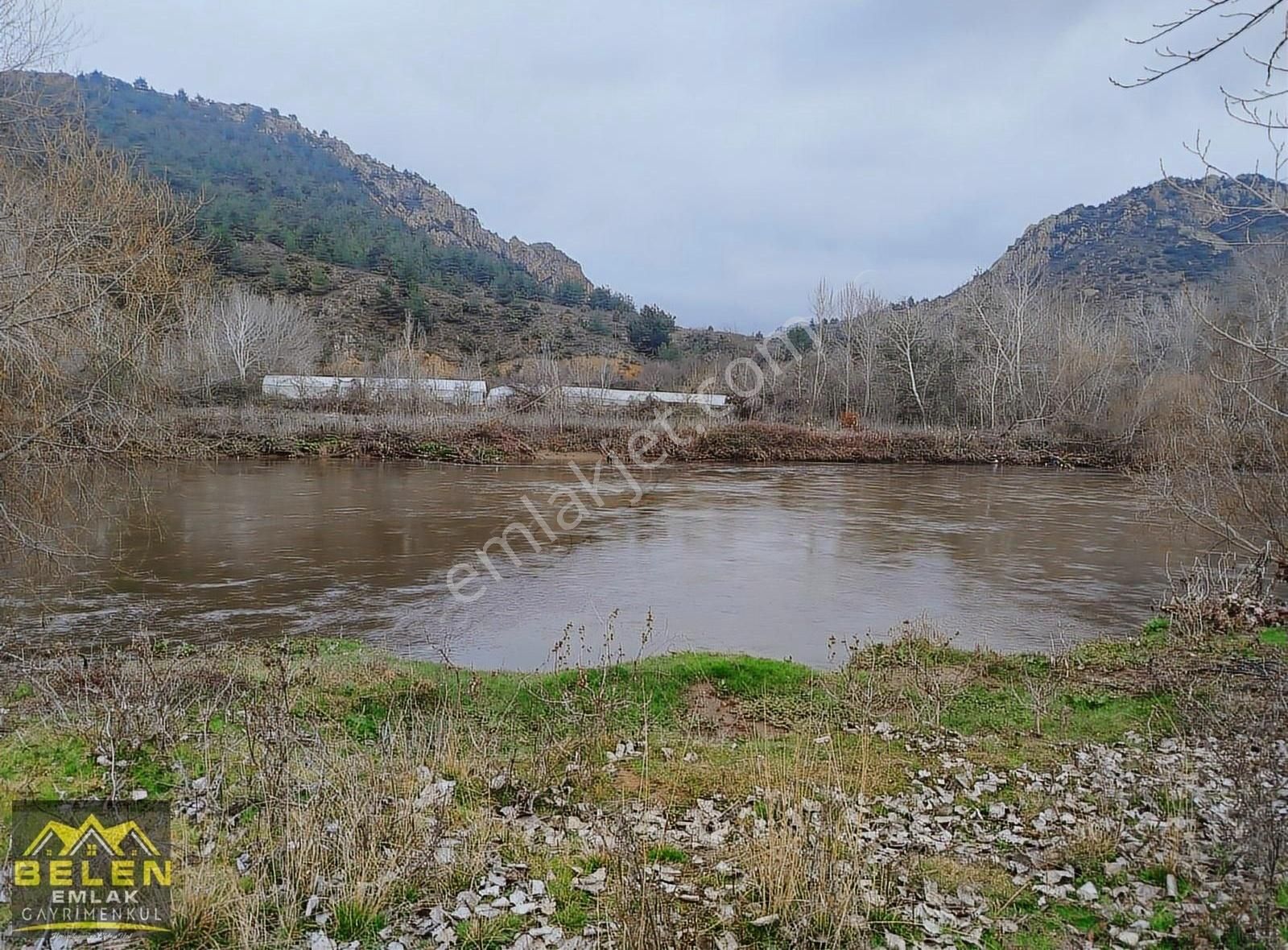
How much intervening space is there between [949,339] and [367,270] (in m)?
51.7

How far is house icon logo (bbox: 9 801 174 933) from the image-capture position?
141 inches

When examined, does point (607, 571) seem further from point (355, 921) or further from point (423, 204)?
point (423, 204)

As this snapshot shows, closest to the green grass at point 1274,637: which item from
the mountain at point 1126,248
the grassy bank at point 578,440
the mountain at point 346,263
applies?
the grassy bank at point 578,440

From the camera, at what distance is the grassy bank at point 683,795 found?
148 inches

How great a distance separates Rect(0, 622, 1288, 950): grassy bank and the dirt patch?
0.03 m

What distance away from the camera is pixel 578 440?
3841 cm

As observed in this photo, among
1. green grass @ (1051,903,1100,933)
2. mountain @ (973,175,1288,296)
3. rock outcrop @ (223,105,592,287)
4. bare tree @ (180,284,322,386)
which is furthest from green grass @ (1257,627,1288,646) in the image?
rock outcrop @ (223,105,592,287)

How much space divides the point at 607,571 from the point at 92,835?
10264 mm

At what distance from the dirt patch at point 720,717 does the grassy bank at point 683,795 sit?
0.10 ft

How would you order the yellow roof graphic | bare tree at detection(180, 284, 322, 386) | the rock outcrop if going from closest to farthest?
1. the yellow roof graphic
2. bare tree at detection(180, 284, 322, 386)
3. the rock outcrop

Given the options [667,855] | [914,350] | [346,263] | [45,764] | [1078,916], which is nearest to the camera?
[1078,916]

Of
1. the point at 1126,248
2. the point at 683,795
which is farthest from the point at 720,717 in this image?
the point at 1126,248

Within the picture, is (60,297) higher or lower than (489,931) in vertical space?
higher

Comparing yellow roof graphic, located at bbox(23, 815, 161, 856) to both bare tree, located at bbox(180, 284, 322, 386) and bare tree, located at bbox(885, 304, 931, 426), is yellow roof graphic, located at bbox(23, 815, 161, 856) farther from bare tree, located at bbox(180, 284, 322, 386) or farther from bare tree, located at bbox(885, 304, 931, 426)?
bare tree, located at bbox(885, 304, 931, 426)
